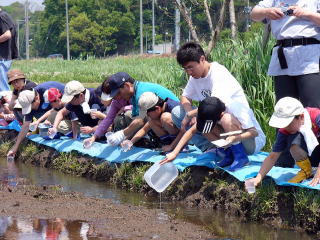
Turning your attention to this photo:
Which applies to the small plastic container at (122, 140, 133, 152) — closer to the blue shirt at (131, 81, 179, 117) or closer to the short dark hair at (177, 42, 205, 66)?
the blue shirt at (131, 81, 179, 117)

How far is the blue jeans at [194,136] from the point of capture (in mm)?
5934

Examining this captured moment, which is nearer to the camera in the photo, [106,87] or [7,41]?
[106,87]

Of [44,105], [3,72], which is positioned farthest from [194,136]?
[3,72]

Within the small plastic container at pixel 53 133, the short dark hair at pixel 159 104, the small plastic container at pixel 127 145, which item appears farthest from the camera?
the small plastic container at pixel 53 133

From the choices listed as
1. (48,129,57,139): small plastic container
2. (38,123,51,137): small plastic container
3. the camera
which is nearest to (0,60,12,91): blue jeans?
(38,123,51,137): small plastic container

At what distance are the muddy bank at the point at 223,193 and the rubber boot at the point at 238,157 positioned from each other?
3.7 inches

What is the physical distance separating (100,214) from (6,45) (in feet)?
16.9

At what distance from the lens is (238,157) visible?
5398mm

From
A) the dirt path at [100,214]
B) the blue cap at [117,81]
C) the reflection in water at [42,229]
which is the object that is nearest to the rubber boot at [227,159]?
the dirt path at [100,214]

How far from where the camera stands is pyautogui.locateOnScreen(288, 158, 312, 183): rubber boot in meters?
4.75

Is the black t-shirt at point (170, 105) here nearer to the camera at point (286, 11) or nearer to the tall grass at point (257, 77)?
the tall grass at point (257, 77)

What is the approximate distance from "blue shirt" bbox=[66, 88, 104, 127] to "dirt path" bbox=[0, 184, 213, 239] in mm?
1626

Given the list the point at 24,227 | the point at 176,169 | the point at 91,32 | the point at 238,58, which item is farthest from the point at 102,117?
the point at 91,32

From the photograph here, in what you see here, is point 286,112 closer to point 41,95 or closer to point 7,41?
point 41,95
